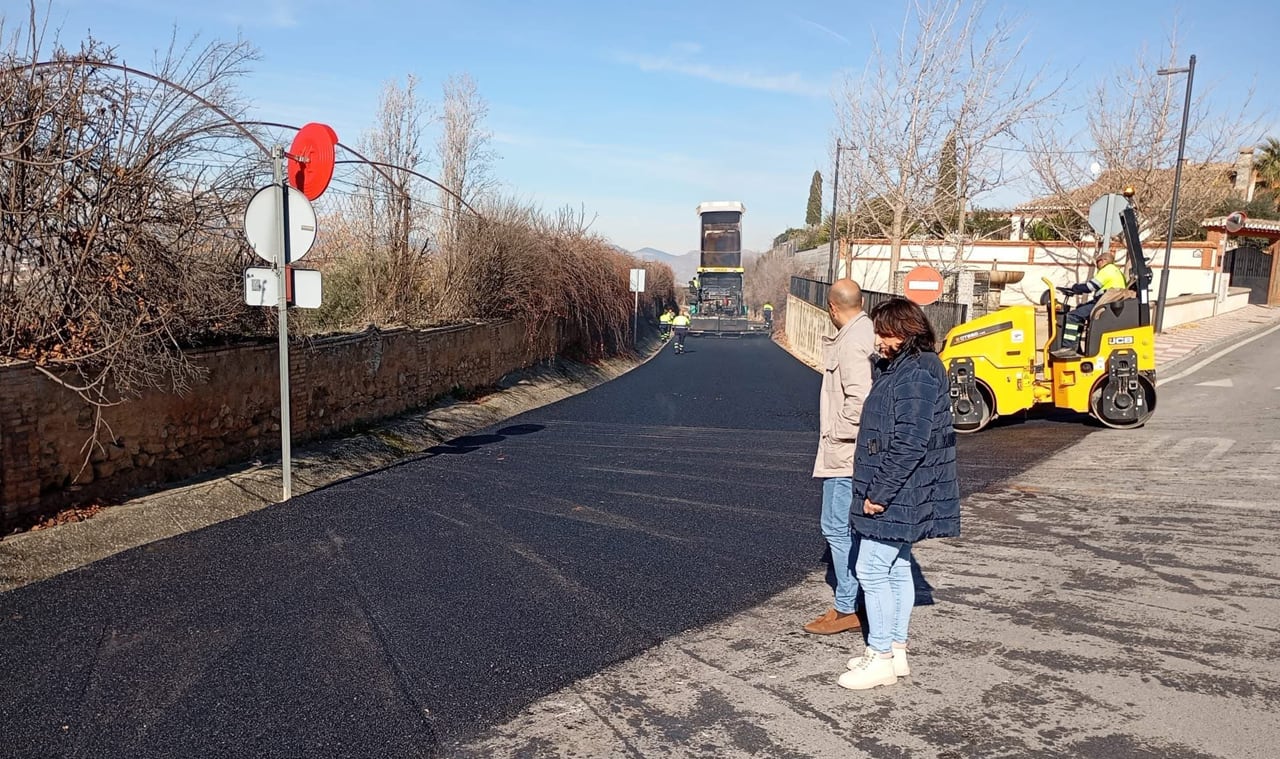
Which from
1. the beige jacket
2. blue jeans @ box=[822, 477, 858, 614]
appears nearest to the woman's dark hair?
the beige jacket

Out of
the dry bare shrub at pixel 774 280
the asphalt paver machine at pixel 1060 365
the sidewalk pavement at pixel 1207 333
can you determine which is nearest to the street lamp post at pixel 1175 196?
the sidewalk pavement at pixel 1207 333

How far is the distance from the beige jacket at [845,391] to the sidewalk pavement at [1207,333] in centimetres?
1499

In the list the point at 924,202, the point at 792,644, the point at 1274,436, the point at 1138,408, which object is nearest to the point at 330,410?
the point at 792,644

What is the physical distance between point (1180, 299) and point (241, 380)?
88.6ft

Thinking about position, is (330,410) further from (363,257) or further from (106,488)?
(363,257)

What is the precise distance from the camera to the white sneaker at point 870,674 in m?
4.25

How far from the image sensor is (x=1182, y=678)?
4316mm

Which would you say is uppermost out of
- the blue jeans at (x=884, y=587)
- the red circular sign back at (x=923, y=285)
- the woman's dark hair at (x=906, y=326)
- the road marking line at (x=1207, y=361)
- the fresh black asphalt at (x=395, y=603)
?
the red circular sign back at (x=923, y=285)

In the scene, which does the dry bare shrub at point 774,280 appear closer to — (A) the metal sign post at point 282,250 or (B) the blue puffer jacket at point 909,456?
(A) the metal sign post at point 282,250

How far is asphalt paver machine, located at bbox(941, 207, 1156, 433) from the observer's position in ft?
36.8

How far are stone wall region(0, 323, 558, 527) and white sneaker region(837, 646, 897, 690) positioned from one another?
5582mm

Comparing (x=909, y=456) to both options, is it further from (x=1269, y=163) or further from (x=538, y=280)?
(x=1269, y=163)

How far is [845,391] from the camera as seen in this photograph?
4.73 meters

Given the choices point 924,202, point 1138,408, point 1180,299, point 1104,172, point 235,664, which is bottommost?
point 235,664
